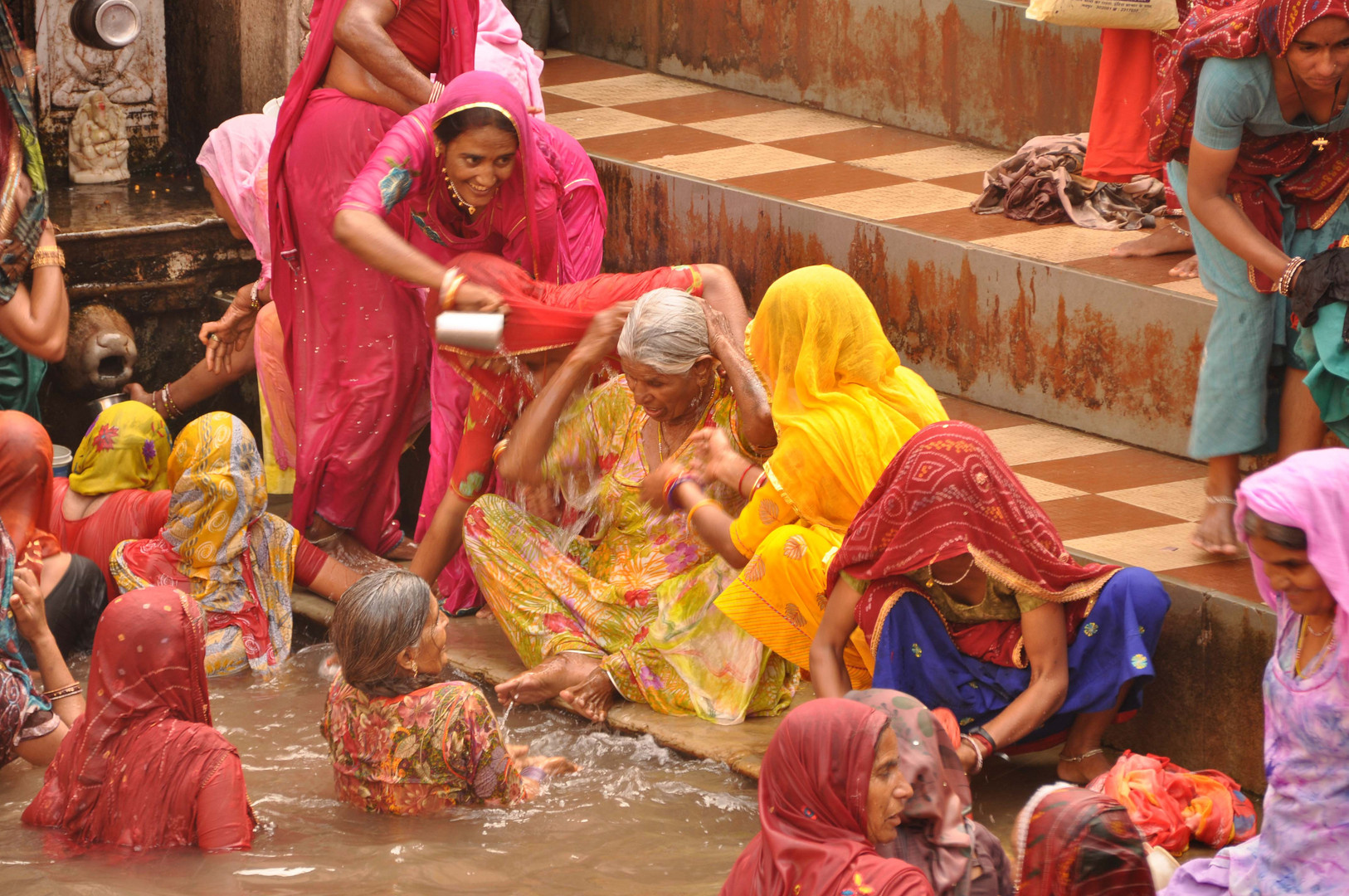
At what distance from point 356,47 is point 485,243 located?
878mm

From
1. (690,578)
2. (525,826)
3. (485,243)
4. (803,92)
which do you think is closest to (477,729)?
(525,826)

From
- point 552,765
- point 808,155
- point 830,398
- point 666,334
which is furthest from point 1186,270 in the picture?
point 552,765

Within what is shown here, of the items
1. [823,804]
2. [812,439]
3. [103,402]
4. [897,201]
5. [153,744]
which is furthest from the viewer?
[103,402]

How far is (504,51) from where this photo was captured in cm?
718

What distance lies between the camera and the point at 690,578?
525 centimetres

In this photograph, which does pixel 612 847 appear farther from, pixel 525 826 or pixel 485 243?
pixel 485 243

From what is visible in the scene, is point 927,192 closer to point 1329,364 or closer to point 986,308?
point 986,308

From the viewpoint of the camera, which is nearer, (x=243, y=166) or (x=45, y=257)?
(x=45, y=257)

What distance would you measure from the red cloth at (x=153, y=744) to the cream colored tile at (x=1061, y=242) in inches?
126

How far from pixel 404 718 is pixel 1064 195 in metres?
3.37

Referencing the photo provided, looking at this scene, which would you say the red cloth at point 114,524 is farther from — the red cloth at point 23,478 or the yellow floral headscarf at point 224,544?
the red cloth at point 23,478

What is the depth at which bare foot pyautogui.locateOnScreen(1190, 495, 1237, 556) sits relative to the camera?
4.70 meters

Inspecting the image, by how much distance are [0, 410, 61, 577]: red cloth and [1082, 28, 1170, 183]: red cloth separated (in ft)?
11.9

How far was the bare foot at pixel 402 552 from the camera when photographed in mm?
6617
